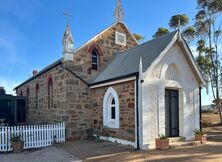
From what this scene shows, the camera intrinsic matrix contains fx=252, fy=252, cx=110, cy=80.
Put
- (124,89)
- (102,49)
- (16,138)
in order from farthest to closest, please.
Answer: (102,49), (124,89), (16,138)

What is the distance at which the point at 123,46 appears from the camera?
17656 millimetres

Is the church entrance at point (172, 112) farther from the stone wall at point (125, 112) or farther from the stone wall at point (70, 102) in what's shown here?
the stone wall at point (70, 102)

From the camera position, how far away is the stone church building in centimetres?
1130

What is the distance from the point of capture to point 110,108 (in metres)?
13.5

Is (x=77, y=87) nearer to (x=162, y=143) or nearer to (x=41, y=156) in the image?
(x=41, y=156)

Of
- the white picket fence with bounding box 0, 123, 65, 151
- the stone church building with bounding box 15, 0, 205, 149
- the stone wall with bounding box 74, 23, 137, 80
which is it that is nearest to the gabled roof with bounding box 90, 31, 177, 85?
the stone church building with bounding box 15, 0, 205, 149

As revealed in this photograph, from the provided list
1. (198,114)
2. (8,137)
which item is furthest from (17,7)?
(198,114)

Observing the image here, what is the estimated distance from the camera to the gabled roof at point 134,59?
11820 millimetres

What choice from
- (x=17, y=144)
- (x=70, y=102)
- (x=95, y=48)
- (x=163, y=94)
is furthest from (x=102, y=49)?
(x=17, y=144)

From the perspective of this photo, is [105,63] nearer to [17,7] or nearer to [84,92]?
[84,92]

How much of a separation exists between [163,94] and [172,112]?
1576 mm

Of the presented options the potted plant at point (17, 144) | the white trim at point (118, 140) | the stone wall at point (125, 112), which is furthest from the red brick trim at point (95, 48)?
the potted plant at point (17, 144)

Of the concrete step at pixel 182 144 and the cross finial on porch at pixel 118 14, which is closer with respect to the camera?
the concrete step at pixel 182 144

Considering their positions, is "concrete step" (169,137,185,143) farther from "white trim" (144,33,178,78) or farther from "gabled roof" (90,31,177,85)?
"gabled roof" (90,31,177,85)
